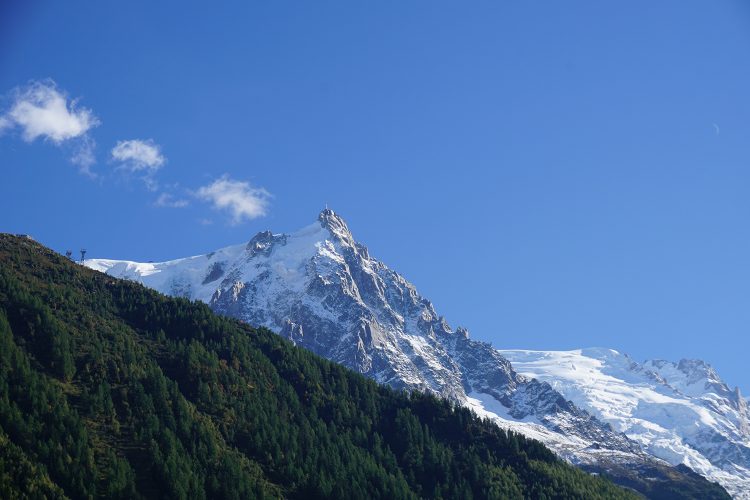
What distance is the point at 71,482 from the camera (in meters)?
196

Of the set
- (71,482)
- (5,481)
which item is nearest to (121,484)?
(71,482)

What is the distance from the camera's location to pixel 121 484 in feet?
655

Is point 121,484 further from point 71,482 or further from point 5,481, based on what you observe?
point 5,481

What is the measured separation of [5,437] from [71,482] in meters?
14.7

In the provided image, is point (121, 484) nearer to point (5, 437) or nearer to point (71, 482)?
point (71, 482)

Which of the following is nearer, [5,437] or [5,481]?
[5,481]

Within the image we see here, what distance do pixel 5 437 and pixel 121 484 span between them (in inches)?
862

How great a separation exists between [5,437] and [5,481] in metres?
14.6

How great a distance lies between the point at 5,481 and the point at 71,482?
13010 millimetres

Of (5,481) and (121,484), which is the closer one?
(5,481)

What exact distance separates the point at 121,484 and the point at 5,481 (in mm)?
21324

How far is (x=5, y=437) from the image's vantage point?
198875 mm
